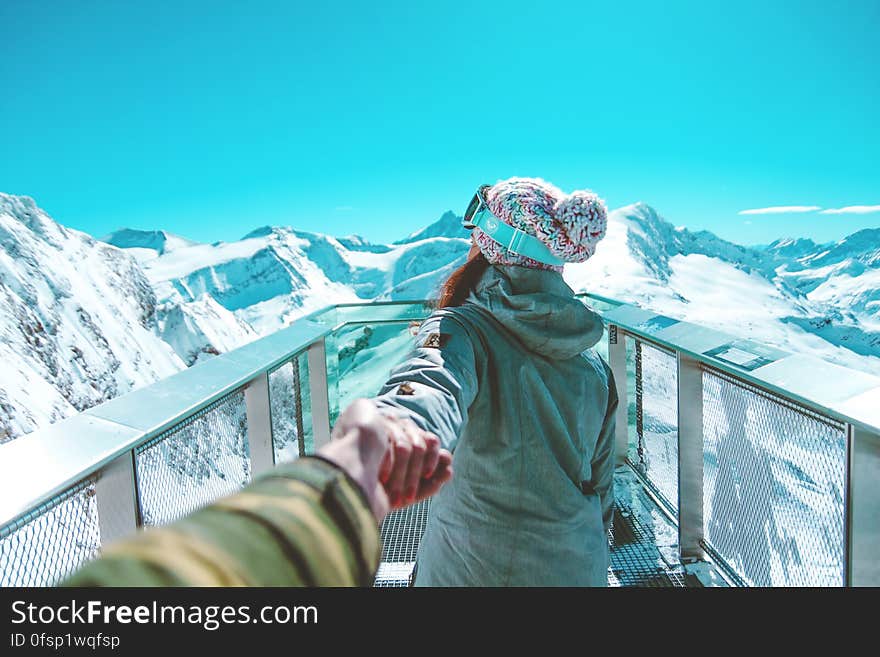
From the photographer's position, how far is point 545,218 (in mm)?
1125

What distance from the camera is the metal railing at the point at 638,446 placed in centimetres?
96

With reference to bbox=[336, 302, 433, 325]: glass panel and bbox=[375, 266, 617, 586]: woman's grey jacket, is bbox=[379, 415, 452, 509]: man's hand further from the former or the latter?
bbox=[336, 302, 433, 325]: glass panel

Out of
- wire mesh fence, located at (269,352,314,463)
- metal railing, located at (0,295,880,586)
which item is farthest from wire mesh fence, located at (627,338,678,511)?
wire mesh fence, located at (269,352,314,463)

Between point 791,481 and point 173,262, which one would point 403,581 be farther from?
point 173,262

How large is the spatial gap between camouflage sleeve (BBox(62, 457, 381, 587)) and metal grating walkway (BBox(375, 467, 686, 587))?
84.6 inches

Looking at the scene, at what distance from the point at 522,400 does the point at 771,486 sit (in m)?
1.36

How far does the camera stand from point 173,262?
156 m

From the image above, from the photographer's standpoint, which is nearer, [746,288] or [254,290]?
[746,288]

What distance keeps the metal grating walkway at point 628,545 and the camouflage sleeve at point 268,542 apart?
7.05ft

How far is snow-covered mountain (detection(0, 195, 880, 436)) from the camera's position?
805 inches

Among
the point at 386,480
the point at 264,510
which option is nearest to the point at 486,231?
the point at 386,480

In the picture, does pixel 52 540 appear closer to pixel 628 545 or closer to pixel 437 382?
pixel 437 382

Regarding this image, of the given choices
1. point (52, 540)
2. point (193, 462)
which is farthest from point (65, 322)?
point (52, 540)
